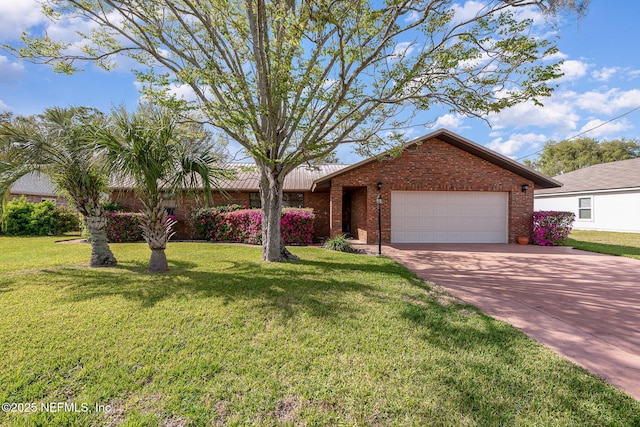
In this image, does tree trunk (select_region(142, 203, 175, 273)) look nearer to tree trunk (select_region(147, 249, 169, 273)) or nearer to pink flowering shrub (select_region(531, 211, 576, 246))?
tree trunk (select_region(147, 249, 169, 273))

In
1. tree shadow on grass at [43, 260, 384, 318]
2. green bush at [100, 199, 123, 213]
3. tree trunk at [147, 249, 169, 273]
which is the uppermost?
green bush at [100, 199, 123, 213]

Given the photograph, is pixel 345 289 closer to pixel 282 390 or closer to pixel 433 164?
pixel 282 390

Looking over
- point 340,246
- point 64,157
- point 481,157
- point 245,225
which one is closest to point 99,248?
point 64,157

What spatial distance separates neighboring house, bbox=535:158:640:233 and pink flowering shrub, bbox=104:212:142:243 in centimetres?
2584

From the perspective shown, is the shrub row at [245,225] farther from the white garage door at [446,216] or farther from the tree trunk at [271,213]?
the white garage door at [446,216]

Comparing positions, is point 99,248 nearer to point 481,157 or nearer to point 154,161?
point 154,161

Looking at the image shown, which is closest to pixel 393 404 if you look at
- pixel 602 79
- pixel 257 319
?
pixel 257 319

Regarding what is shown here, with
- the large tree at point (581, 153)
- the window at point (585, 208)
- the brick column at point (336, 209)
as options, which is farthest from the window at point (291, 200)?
the large tree at point (581, 153)

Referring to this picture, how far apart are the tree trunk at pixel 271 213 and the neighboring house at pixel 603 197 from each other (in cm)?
2050

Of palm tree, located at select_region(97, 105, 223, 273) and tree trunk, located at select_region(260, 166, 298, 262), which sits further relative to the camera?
tree trunk, located at select_region(260, 166, 298, 262)

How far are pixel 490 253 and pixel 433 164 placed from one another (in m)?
4.55

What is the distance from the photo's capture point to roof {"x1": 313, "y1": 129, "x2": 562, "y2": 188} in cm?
1160

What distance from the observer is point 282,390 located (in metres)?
2.57

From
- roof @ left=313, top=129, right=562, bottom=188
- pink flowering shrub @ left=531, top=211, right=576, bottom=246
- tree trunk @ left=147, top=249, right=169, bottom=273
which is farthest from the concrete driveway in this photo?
tree trunk @ left=147, top=249, right=169, bottom=273
